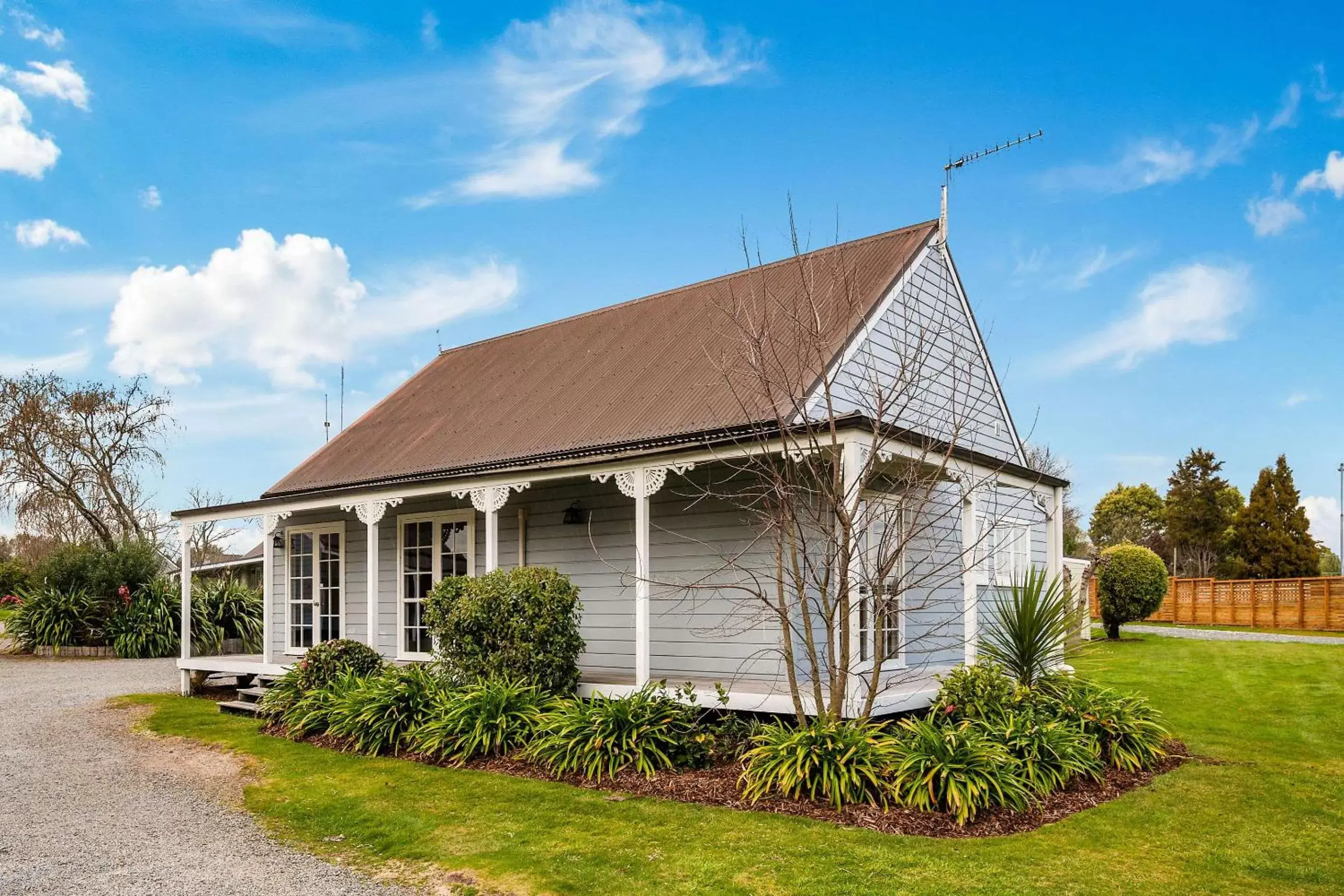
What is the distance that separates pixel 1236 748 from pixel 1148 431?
1259 centimetres

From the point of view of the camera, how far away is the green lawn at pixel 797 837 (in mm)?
5605

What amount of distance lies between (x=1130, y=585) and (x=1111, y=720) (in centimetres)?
1373

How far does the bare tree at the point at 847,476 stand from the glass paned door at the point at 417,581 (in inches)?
178

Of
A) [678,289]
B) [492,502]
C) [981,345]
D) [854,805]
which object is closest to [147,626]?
[492,502]

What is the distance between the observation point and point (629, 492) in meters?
9.30

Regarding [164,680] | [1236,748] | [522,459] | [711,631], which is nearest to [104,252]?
[164,680]

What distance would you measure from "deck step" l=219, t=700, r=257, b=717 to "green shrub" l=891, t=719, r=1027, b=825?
8.68 m

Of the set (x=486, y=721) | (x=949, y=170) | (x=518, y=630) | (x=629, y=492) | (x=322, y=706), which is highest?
(x=949, y=170)

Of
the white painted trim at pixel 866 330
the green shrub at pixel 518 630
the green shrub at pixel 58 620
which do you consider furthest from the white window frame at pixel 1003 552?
the green shrub at pixel 58 620

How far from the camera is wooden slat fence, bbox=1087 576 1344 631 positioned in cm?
2470

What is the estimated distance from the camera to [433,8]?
538 inches

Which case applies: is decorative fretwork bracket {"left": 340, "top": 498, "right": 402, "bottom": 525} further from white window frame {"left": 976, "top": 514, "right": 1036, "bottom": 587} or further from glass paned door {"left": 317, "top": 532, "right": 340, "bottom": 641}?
white window frame {"left": 976, "top": 514, "right": 1036, "bottom": 587}

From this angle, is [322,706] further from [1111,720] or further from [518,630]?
[1111,720]

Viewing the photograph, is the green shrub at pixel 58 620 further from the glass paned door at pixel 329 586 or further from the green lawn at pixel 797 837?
the green lawn at pixel 797 837
